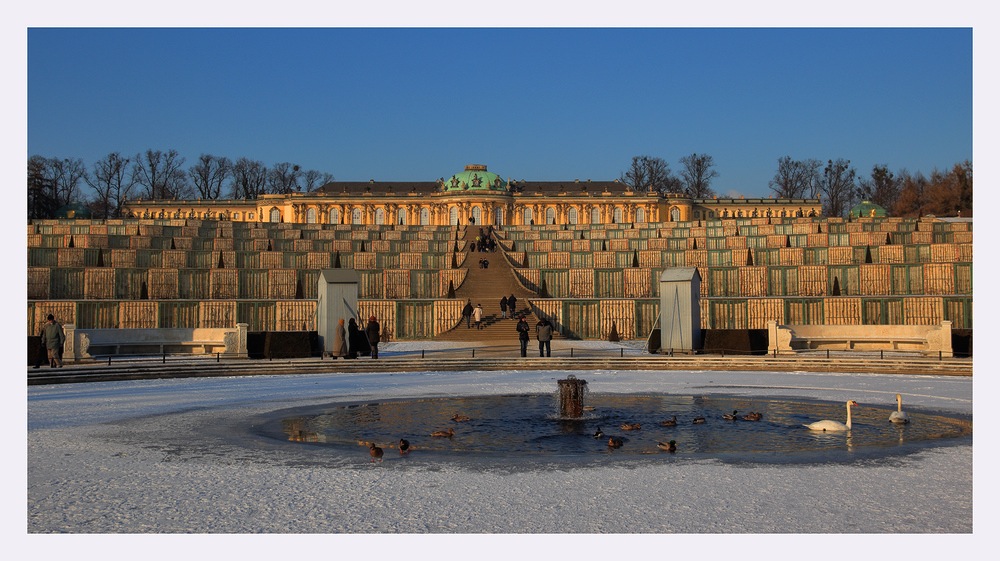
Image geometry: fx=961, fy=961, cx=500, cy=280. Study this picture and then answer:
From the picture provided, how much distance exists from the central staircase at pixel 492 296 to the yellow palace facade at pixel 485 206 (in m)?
87.8

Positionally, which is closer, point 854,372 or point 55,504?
point 55,504

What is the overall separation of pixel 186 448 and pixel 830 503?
10.6 metres

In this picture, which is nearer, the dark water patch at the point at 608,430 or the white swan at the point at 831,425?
the dark water patch at the point at 608,430

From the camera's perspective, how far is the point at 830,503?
12227 millimetres

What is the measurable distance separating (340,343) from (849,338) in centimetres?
2175

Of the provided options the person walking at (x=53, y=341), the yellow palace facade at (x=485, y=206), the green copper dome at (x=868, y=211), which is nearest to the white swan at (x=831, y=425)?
the person walking at (x=53, y=341)

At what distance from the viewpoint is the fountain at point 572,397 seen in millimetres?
21062

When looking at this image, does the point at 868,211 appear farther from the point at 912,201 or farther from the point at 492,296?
the point at 492,296

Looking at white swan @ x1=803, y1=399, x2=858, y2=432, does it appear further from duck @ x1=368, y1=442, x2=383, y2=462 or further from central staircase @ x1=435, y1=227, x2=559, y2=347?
central staircase @ x1=435, y1=227, x2=559, y2=347

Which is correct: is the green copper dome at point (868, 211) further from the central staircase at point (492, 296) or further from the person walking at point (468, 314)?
the person walking at point (468, 314)

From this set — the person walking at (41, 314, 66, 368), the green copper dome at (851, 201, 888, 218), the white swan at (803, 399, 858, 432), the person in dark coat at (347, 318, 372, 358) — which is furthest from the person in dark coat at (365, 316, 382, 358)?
the green copper dome at (851, 201, 888, 218)

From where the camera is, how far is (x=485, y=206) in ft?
509

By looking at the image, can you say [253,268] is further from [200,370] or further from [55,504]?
[55,504]

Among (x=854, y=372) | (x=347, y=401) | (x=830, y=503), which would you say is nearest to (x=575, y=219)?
(x=854, y=372)
